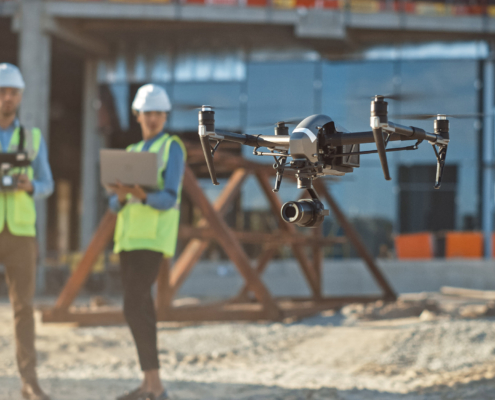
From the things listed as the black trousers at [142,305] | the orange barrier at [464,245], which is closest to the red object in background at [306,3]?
the orange barrier at [464,245]

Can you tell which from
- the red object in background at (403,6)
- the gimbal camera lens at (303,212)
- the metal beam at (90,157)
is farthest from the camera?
the metal beam at (90,157)

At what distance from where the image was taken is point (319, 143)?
2.38 m

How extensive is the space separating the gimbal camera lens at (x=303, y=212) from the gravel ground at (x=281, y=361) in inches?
80.6

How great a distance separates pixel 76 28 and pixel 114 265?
23.3 feet

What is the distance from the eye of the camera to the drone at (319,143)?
2.22 metres

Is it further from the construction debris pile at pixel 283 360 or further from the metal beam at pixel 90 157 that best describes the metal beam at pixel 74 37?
the construction debris pile at pixel 283 360

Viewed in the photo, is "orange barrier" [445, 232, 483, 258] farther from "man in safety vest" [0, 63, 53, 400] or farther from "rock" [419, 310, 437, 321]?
"man in safety vest" [0, 63, 53, 400]

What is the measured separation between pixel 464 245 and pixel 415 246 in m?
1.17

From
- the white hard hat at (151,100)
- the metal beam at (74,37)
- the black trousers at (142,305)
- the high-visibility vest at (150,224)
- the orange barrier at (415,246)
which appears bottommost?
the orange barrier at (415,246)

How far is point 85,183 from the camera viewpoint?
20.4 meters

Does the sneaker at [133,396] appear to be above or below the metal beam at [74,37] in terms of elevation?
below

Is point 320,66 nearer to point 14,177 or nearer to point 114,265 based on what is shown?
point 114,265

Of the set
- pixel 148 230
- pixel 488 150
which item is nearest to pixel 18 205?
pixel 148 230

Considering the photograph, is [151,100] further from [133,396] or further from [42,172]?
[133,396]
